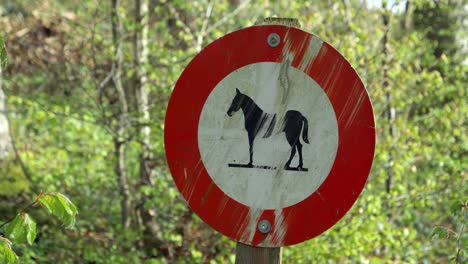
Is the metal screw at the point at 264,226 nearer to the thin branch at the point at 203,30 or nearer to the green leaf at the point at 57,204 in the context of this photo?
the green leaf at the point at 57,204

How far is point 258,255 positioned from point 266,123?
1.46 ft

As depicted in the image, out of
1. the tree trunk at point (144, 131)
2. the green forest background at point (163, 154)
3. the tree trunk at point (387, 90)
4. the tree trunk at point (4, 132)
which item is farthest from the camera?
the tree trunk at point (4, 132)

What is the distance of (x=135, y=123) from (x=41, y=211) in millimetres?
1057

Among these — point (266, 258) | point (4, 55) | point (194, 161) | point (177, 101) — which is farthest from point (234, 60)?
point (4, 55)

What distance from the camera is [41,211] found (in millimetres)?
4875

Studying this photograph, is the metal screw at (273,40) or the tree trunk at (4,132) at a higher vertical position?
the metal screw at (273,40)

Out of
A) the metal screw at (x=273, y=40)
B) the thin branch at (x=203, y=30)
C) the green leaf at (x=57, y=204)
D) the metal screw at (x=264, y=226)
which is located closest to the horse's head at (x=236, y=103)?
the metal screw at (x=273, y=40)

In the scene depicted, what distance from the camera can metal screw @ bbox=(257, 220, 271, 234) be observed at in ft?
6.38

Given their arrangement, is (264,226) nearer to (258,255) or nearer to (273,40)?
(258,255)

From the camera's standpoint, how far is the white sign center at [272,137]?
1.92 metres

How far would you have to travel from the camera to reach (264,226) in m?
1.94

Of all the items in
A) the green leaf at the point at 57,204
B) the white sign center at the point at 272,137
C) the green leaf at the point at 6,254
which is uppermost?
the white sign center at the point at 272,137

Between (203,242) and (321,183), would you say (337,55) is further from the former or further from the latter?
(203,242)

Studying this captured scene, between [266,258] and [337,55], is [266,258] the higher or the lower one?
the lower one
